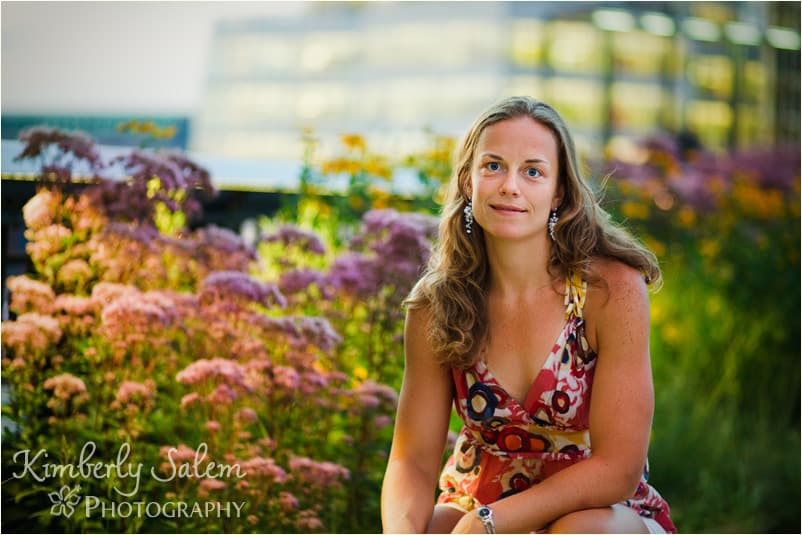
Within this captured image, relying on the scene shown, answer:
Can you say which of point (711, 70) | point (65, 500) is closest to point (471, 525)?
point (65, 500)

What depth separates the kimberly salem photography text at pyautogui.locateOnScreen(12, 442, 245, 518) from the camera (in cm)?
210

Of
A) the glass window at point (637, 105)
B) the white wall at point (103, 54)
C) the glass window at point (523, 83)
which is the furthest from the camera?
the glass window at point (637, 105)

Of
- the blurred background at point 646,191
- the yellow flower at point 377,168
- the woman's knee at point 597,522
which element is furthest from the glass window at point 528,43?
the woman's knee at point 597,522

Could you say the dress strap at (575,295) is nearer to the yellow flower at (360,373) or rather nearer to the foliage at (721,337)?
the yellow flower at (360,373)

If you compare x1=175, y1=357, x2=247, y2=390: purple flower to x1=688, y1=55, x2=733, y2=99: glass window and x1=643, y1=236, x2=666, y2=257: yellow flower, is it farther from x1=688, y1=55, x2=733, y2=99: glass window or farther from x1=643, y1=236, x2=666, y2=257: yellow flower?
x1=688, y1=55, x2=733, y2=99: glass window

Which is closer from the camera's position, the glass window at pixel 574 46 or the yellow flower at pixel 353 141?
the yellow flower at pixel 353 141

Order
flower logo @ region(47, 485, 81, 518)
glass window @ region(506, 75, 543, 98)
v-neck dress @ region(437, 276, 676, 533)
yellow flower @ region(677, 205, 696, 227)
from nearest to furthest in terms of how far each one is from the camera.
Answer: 1. v-neck dress @ region(437, 276, 676, 533)
2. flower logo @ region(47, 485, 81, 518)
3. yellow flower @ region(677, 205, 696, 227)
4. glass window @ region(506, 75, 543, 98)

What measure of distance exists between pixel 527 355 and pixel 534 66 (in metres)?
11.8

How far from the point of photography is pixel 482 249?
184 centimetres

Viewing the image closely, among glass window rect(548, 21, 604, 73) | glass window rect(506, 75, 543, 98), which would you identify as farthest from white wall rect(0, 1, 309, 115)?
glass window rect(506, 75, 543, 98)

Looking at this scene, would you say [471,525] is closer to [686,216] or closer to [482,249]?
[482,249]

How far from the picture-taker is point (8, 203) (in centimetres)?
224

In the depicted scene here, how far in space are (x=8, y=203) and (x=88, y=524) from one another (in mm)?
784

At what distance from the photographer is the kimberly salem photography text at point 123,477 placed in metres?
2.10
